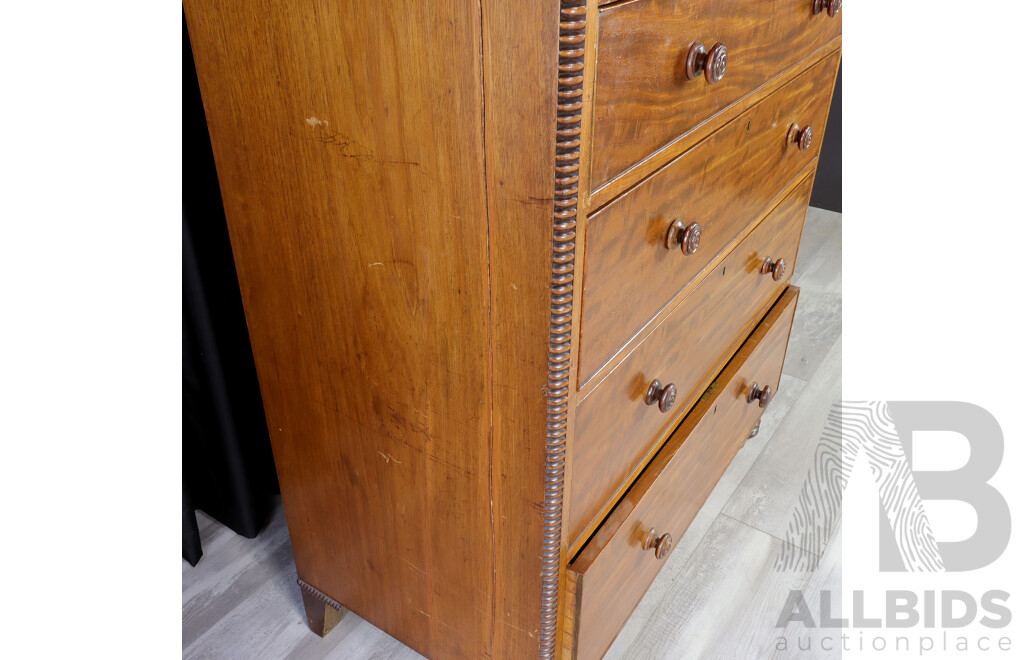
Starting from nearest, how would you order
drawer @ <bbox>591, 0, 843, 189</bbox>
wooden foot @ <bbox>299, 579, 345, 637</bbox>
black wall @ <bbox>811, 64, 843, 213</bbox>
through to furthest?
drawer @ <bbox>591, 0, 843, 189</bbox> → wooden foot @ <bbox>299, 579, 345, 637</bbox> → black wall @ <bbox>811, 64, 843, 213</bbox>

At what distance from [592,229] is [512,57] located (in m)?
0.17

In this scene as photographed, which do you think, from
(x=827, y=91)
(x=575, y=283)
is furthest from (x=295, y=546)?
(x=827, y=91)

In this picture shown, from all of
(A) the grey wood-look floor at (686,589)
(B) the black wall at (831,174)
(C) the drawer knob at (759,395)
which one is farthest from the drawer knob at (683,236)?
(B) the black wall at (831,174)

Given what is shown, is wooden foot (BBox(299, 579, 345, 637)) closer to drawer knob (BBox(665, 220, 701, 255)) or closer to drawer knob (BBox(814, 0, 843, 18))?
drawer knob (BBox(665, 220, 701, 255))

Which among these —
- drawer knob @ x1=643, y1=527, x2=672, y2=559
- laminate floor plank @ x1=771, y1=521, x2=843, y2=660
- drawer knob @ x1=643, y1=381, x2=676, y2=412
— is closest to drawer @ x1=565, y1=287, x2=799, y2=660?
drawer knob @ x1=643, y1=527, x2=672, y2=559

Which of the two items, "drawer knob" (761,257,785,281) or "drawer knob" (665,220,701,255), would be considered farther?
"drawer knob" (761,257,785,281)

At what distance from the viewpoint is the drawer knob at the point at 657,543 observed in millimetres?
1056

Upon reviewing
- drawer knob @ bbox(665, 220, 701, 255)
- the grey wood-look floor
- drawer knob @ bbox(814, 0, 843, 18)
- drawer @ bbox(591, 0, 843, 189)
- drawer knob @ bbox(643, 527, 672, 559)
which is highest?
drawer knob @ bbox(814, 0, 843, 18)

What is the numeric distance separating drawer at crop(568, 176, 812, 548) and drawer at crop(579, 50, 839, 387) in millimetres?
46

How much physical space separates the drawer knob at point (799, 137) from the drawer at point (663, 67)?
0.75ft

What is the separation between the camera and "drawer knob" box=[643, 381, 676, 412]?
94 centimetres

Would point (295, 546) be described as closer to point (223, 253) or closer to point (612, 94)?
point (223, 253)

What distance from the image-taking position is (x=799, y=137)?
117 centimetres

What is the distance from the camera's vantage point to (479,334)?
2.39ft
